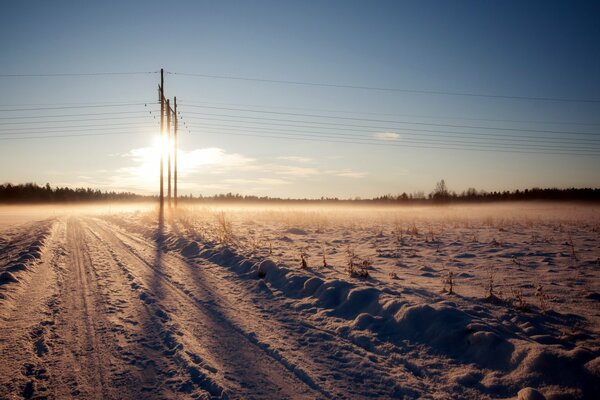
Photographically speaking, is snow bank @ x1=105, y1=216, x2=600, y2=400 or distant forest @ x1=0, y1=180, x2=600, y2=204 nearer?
snow bank @ x1=105, y1=216, x2=600, y2=400

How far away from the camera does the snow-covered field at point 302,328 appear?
3.22m

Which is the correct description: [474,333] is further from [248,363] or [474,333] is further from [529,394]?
[248,363]

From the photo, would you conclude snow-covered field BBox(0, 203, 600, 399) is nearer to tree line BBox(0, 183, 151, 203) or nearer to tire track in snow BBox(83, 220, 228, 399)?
tire track in snow BBox(83, 220, 228, 399)

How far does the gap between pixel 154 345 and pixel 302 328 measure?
2.05 m

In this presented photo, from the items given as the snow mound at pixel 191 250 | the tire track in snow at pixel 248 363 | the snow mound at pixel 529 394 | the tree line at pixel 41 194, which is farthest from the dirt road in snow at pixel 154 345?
the tree line at pixel 41 194

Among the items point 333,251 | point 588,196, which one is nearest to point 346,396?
point 333,251

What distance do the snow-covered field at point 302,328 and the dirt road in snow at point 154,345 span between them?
0.07ft

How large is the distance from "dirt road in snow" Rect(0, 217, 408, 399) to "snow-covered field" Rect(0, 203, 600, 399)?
2 cm

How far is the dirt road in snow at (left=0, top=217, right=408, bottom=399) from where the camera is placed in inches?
124

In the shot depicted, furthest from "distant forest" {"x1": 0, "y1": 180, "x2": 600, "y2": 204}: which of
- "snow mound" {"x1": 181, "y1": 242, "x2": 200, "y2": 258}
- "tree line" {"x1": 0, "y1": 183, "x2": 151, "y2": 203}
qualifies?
"snow mound" {"x1": 181, "y1": 242, "x2": 200, "y2": 258}

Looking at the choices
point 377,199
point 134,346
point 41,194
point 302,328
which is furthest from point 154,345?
point 41,194

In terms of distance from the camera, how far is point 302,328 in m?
4.75

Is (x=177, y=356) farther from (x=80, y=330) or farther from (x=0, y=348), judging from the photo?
(x=0, y=348)

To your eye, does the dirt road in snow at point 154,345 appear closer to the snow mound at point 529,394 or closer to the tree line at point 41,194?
the snow mound at point 529,394
